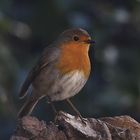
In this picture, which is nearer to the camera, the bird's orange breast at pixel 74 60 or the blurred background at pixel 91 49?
the bird's orange breast at pixel 74 60

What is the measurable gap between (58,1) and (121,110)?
138cm

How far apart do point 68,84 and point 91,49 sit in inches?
80.4

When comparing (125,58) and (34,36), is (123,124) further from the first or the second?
(34,36)

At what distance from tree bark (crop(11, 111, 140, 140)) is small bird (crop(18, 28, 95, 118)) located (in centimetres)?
128

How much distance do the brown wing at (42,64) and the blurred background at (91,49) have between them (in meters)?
0.65

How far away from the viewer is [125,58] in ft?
31.1

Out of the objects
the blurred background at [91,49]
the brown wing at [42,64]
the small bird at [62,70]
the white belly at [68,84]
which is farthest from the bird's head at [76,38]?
the blurred background at [91,49]

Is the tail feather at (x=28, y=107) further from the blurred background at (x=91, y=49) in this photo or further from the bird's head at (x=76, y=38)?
the bird's head at (x=76, y=38)

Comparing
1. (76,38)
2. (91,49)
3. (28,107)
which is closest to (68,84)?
(76,38)

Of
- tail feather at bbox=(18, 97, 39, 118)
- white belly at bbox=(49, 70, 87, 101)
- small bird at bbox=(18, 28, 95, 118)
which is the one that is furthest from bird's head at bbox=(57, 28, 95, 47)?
tail feather at bbox=(18, 97, 39, 118)

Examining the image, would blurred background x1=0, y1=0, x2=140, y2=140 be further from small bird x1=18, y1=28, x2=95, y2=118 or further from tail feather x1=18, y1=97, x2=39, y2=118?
small bird x1=18, y1=28, x2=95, y2=118

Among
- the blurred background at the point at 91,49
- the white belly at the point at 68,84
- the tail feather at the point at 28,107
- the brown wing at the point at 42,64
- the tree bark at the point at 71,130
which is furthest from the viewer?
the blurred background at the point at 91,49

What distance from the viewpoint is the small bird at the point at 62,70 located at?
297 inches

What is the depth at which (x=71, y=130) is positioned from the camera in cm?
605
